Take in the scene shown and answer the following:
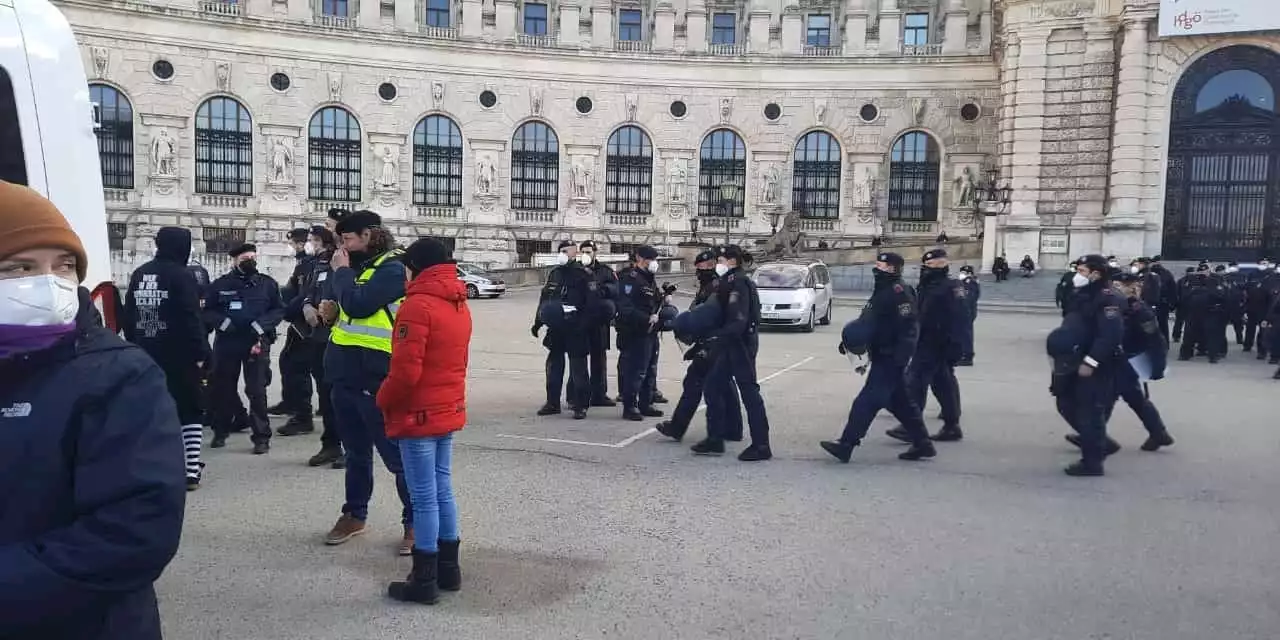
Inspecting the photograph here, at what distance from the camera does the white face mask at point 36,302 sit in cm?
203

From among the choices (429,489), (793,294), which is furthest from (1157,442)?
(793,294)

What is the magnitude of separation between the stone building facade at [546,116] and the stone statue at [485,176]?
3.7 inches

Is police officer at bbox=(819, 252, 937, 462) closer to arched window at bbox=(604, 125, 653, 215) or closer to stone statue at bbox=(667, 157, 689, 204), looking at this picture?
stone statue at bbox=(667, 157, 689, 204)

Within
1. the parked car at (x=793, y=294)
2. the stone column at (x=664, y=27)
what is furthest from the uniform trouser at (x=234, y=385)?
the stone column at (x=664, y=27)

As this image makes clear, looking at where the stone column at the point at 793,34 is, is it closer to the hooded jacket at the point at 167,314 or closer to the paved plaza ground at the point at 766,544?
the paved plaza ground at the point at 766,544

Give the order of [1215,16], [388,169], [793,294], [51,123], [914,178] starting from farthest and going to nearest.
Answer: [914,178]
[388,169]
[1215,16]
[793,294]
[51,123]

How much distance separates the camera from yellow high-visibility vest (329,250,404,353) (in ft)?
19.7

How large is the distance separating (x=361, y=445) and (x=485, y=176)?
40522 millimetres

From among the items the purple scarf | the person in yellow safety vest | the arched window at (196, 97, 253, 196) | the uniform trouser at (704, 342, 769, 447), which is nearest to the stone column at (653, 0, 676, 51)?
the arched window at (196, 97, 253, 196)

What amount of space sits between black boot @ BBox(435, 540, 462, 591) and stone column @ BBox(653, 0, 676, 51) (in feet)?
142

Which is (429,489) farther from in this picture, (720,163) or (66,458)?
(720,163)

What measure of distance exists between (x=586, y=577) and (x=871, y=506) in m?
2.60

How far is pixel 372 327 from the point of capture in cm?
606

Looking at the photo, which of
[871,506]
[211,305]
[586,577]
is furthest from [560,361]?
[586,577]
